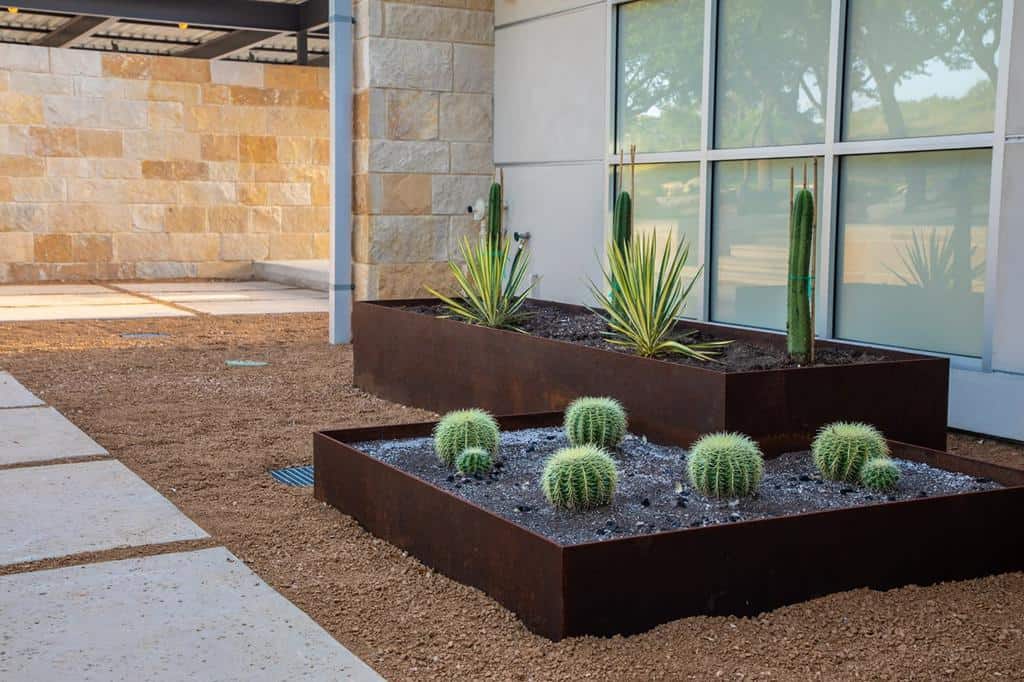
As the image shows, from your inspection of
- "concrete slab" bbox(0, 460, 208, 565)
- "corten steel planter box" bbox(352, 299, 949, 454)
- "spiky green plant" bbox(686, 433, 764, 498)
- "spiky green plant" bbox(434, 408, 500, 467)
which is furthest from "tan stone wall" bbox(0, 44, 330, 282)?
"spiky green plant" bbox(686, 433, 764, 498)

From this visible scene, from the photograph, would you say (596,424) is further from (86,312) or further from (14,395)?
(86,312)

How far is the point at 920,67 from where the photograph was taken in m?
5.19

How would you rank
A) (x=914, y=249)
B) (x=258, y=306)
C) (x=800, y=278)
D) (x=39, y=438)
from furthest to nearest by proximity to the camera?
(x=258, y=306) → (x=914, y=249) → (x=39, y=438) → (x=800, y=278)

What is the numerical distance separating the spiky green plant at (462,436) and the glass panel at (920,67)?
271cm

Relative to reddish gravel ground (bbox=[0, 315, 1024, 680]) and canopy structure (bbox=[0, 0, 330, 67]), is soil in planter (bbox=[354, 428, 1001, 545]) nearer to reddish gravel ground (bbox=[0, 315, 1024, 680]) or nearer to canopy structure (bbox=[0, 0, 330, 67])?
reddish gravel ground (bbox=[0, 315, 1024, 680])

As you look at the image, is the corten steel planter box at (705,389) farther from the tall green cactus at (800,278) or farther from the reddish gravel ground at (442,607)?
the reddish gravel ground at (442,607)

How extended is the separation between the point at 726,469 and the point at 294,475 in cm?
183

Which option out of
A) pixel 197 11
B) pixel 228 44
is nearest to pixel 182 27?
pixel 197 11

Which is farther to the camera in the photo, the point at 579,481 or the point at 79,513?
the point at 79,513

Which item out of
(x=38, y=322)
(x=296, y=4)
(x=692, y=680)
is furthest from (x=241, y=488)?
(x=296, y=4)

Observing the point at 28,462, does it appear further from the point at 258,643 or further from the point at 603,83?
the point at 603,83

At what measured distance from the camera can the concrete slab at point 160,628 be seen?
2.50m

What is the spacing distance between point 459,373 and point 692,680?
3.17 metres

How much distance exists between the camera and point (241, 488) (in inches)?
163
